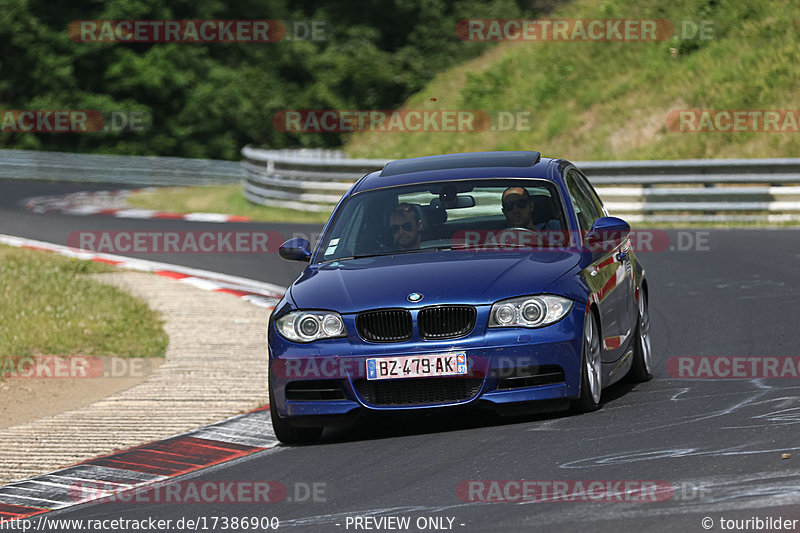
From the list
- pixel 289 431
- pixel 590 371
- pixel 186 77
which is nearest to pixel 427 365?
pixel 590 371

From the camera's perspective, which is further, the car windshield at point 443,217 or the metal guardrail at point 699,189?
the metal guardrail at point 699,189

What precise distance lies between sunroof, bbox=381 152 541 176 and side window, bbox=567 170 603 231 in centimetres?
30

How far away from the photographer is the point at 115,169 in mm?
42875

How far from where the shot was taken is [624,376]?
9172 mm

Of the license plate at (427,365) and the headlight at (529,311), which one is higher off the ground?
the headlight at (529,311)

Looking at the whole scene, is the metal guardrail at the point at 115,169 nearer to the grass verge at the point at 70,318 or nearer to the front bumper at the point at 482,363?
the grass verge at the point at 70,318

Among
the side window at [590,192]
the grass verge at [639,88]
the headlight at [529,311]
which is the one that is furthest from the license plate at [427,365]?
the grass verge at [639,88]

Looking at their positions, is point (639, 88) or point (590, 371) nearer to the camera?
point (590, 371)

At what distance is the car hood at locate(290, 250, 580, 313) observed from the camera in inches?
295

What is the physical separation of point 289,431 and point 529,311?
1635 mm

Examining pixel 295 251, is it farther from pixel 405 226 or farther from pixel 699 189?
pixel 699 189

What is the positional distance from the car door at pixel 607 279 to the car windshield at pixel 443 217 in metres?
0.31

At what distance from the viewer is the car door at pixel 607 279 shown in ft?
26.6

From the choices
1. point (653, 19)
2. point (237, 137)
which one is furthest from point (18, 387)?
point (237, 137)
